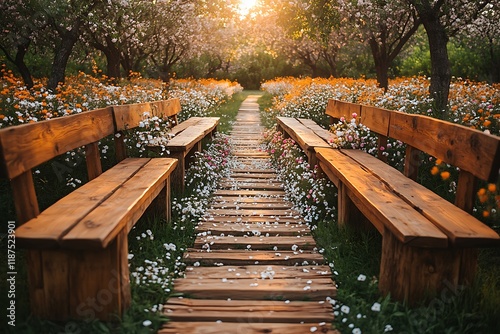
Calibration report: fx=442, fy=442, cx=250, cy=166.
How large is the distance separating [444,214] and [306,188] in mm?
2812

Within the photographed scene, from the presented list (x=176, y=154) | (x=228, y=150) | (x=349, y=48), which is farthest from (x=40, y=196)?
(x=349, y=48)

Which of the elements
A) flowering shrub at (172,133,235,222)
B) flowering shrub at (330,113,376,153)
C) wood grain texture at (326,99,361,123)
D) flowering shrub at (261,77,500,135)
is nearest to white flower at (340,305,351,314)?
flowering shrub at (172,133,235,222)

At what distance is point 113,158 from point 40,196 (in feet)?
3.32

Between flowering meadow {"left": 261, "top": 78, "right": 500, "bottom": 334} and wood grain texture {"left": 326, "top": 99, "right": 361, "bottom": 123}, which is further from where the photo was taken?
wood grain texture {"left": 326, "top": 99, "right": 361, "bottom": 123}

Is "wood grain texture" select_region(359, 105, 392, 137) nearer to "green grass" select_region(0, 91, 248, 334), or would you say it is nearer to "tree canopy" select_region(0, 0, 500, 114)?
"tree canopy" select_region(0, 0, 500, 114)

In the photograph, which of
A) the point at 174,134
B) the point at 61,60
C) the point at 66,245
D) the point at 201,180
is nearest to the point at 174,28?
the point at 61,60

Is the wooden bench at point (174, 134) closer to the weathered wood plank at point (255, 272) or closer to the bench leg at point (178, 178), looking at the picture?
the bench leg at point (178, 178)

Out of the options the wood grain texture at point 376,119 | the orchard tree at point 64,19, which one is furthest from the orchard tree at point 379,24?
the orchard tree at point 64,19

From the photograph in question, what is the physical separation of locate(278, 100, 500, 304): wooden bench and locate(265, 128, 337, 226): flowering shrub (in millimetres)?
966

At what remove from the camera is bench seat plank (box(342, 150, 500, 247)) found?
270cm

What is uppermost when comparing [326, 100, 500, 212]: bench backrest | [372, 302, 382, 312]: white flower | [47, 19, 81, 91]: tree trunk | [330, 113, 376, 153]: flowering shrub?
[47, 19, 81, 91]: tree trunk

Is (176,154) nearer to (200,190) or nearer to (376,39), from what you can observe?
(200,190)

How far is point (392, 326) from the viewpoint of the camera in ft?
9.32

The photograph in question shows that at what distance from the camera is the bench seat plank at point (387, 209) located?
2.74 metres
